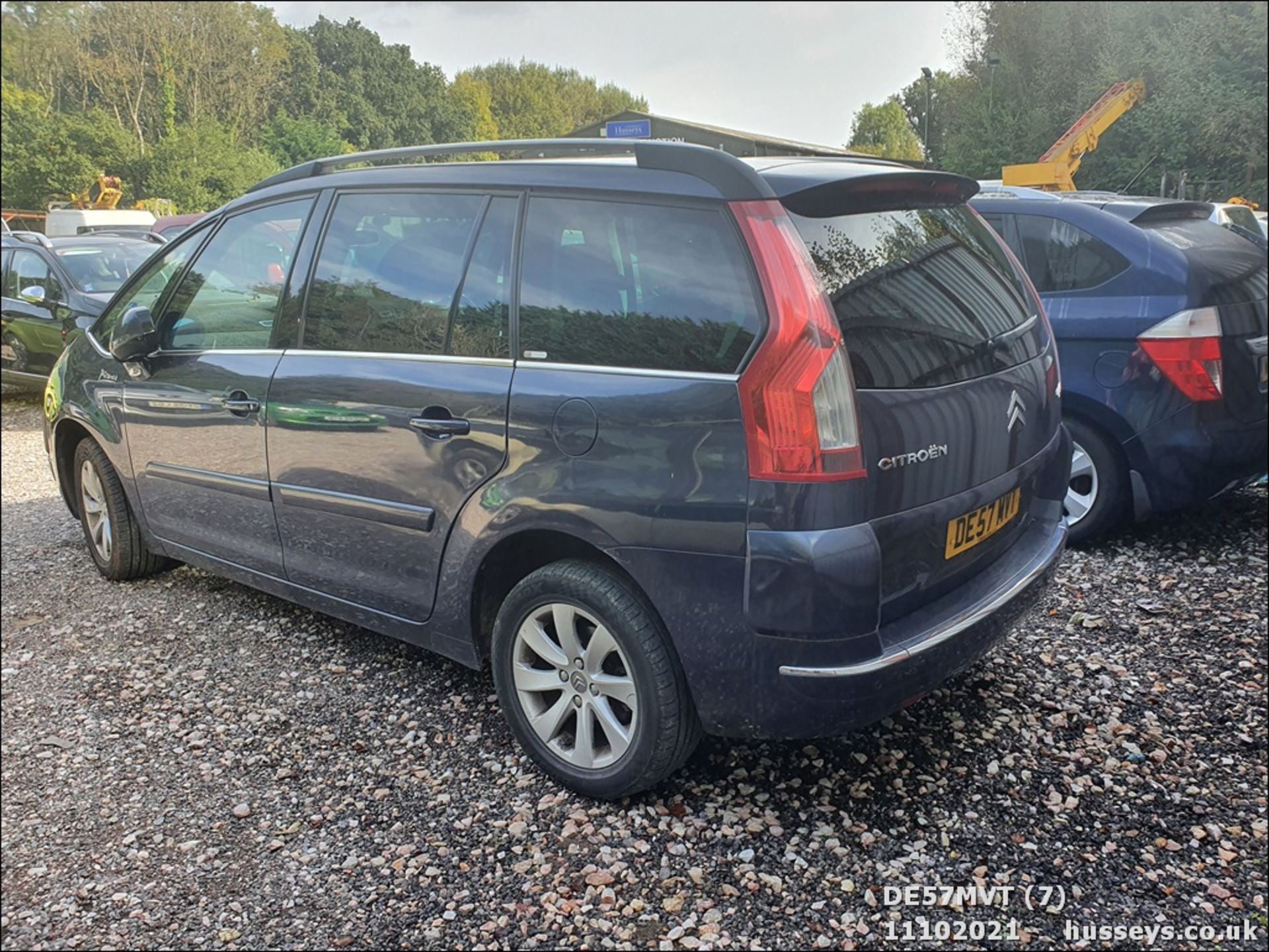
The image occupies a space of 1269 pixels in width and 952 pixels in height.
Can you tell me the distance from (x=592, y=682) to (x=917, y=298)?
1.40 metres

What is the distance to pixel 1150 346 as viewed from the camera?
169 inches

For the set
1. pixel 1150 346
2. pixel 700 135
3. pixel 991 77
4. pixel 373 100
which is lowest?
pixel 1150 346

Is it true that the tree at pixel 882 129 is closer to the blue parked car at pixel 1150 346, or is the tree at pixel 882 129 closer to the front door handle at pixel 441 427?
the blue parked car at pixel 1150 346

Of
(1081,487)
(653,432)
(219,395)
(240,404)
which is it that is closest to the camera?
(653,432)

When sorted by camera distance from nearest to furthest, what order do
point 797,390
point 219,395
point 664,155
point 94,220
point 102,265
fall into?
point 797,390 → point 664,155 → point 219,395 → point 94,220 → point 102,265

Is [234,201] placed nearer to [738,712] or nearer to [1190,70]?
[738,712]

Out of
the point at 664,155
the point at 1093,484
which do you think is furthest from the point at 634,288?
the point at 1093,484

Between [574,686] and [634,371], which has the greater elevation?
[634,371]

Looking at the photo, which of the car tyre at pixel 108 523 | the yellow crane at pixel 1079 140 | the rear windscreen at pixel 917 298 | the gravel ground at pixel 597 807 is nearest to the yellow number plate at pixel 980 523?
the rear windscreen at pixel 917 298

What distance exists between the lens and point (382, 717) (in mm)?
3393

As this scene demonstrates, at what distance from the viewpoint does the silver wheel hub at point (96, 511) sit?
4703 mm

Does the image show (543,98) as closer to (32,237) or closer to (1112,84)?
(1112,84)

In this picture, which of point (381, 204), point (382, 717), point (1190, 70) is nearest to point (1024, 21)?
point (1190, 70)

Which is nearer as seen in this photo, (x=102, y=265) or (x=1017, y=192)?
(x=1017, y=192)
